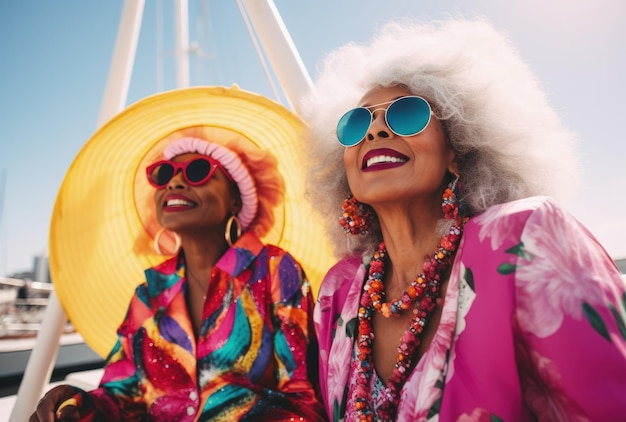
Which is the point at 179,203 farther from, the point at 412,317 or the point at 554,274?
the point at 554,274

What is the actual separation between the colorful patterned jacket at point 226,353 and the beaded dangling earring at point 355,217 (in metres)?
0.46

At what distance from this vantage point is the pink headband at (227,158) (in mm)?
2400

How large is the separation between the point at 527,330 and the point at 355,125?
0.93m

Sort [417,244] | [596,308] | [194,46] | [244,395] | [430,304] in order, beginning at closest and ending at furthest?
[596,308] → [430,304] → [417,244] → [244,395] → [194,46]

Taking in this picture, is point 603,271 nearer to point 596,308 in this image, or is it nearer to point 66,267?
point 596,308

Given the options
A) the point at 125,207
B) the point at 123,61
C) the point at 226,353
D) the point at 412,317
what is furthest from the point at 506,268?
the point at 123,61

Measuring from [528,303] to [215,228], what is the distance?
1.68m

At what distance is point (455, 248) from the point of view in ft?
4.96

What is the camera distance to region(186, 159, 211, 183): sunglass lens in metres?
2.28

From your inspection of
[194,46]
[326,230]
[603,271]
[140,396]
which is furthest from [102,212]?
[194,46]

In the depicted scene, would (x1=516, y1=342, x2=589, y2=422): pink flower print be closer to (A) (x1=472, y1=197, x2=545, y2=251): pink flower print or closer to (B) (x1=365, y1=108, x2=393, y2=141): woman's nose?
(A) (x1=472, y1=197, x2=545, y2=251): pink flower print

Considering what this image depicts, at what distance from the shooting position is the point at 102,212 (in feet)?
8.96

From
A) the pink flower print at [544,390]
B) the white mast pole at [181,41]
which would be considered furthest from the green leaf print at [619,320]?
the white mast pole at [181,41]

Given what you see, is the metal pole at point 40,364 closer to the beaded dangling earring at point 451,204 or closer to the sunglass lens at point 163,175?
the sunglass lens at point 163,175
